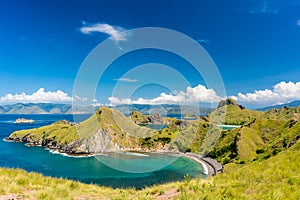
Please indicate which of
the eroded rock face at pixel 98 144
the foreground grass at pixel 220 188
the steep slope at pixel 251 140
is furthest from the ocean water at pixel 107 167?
the foreground grass at pixel 220 188

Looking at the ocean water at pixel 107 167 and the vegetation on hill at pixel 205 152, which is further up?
the vegetation on hill at pixel 205 152

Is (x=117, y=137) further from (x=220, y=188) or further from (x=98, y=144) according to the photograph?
(x=220, y=188)

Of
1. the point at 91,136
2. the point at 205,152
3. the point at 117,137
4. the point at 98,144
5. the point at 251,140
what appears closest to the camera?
the point at 251,140

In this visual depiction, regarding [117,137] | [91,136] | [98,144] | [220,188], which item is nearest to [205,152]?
[117,137]

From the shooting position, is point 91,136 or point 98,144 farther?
point 98,144

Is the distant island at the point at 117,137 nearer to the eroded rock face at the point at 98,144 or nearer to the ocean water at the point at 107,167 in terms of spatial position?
the eroded rock face at the point at 98,144

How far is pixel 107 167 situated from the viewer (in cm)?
11350

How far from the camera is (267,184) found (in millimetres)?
9234

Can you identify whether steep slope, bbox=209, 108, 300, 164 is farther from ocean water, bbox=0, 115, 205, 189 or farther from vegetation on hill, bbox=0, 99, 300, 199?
ocean water, bbox=0, 115, 205, 189

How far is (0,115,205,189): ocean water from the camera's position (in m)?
91.3

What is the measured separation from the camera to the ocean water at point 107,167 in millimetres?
91312

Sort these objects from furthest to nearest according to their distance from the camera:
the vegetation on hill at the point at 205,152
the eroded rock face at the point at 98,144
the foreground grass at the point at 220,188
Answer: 1. the eroded rock face at the point at 98,144
2. the vegetation on hill at the point at 205,152
3. the foreground grass at the point at 220,188

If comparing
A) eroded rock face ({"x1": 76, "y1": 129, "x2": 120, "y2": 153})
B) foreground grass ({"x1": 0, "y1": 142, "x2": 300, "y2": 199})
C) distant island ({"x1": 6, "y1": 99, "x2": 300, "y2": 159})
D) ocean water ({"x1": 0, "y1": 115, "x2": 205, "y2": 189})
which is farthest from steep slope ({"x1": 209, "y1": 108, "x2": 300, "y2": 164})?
foreground grass ({"x1": 0, "y1": 142, "x2": 300, "y2": 199})

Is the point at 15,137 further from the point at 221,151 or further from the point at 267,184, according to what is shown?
the point at 267,184
